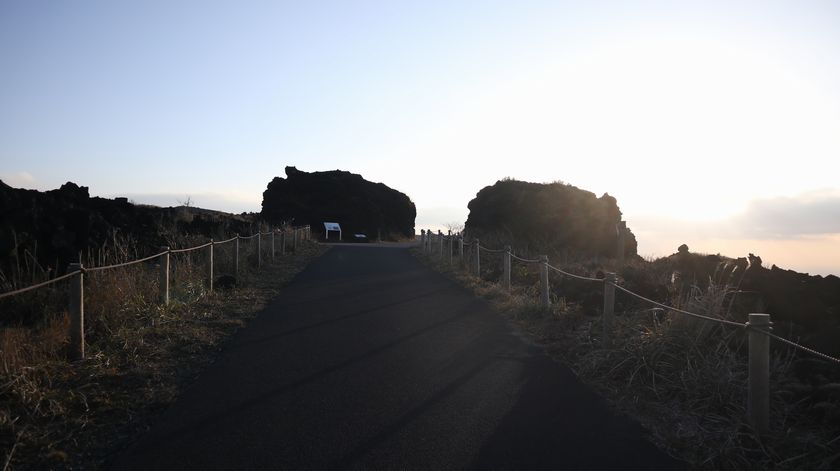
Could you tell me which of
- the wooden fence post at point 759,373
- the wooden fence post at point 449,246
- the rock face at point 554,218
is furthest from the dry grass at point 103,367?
the rock face at point 554,218

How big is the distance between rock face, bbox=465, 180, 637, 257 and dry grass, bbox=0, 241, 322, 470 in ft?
60.4

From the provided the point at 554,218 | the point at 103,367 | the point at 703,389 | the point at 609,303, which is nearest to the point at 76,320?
the point at 103,367

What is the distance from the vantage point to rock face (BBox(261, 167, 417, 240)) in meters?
56.2

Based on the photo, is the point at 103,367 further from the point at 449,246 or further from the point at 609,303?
the point at 449,246

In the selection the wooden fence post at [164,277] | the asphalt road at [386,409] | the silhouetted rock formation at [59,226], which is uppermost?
the silhouetted rock formation at [59,226]

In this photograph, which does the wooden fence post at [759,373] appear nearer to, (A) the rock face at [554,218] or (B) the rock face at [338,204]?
(A) the rock face at [554,218]

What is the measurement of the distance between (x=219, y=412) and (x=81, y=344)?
239 cm

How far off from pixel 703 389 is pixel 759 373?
1.01 m

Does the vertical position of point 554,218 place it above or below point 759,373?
above

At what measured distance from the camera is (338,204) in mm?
58469

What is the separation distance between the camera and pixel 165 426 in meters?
5.04

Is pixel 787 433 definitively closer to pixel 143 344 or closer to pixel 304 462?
pixel 304 462

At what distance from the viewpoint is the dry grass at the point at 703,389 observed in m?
4.60

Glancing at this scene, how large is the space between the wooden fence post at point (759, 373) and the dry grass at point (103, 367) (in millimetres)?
4890
